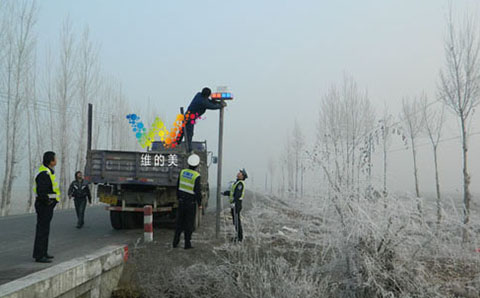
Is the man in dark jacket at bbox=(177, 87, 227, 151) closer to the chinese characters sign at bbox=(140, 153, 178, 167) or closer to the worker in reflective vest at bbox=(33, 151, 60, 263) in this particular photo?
the chinese characters sign at bbox=(140, 153, 178, 167)

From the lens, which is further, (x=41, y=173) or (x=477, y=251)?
(x=41, y=173)

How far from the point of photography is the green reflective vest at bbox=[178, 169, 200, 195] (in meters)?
7.09

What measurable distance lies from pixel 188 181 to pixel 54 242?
3491mm

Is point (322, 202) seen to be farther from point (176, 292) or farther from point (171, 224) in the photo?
point (171, 224)

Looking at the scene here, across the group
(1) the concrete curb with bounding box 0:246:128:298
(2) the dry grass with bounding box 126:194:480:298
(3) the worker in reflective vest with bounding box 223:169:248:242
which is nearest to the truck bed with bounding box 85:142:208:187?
(3) the worker in reflective vest with bounding box 223:169:248:242

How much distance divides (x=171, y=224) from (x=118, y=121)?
27.1m

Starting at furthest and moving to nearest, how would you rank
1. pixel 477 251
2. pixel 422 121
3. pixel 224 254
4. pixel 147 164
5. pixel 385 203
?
1. pixel 422 121
2. pixel 147 164
3. pixel 224 254
4. pixel 477 251
5. pixel 385 203

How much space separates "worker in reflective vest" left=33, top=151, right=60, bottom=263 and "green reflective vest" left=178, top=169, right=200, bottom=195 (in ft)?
7.31

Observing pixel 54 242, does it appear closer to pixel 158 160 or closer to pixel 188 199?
pixel 158 160

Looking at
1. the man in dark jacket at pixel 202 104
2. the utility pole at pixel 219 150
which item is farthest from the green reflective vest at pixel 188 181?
the man in dark jacket at pixel 202 104

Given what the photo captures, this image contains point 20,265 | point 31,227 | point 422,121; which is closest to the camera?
point 20,265

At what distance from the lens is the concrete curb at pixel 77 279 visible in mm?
3325

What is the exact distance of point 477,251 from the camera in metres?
5.15

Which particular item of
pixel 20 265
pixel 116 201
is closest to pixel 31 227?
pixel 116 201
